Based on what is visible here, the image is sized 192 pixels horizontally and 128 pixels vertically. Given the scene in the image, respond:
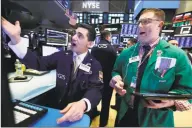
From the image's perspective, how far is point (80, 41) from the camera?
1420 mm

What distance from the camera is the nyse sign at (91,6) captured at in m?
9.80

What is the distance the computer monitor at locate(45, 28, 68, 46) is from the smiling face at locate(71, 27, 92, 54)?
3.06ft

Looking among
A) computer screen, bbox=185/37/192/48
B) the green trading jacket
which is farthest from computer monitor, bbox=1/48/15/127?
computer screen, bbox=185/37/192/48

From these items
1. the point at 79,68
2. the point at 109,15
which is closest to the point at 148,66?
the point at 79,68

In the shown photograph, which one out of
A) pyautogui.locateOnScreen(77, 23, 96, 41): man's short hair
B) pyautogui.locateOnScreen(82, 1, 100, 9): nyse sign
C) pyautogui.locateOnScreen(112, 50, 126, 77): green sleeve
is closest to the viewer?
pyautogui.locateOnScreen(112, 50, 126, 77): green sleeve

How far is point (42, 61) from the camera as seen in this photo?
1.31 meters

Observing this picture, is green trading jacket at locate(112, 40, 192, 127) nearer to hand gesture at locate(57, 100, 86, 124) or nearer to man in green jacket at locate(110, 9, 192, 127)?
man in green jacket at locate(110, 9, 192, 127)

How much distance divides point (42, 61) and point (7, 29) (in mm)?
825

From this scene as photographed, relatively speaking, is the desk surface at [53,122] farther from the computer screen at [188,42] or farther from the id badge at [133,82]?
the computer screen at [188,42]

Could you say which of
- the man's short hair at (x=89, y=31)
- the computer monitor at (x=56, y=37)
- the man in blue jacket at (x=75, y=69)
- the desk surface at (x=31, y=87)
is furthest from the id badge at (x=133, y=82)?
the computer monitor at (x=56, y=37)

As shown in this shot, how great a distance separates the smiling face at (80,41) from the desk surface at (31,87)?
413 millimetres

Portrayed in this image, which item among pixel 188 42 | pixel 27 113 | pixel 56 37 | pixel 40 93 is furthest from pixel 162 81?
pixel 188 42

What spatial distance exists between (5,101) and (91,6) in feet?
32.8

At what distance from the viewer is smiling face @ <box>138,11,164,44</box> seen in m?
1.18
